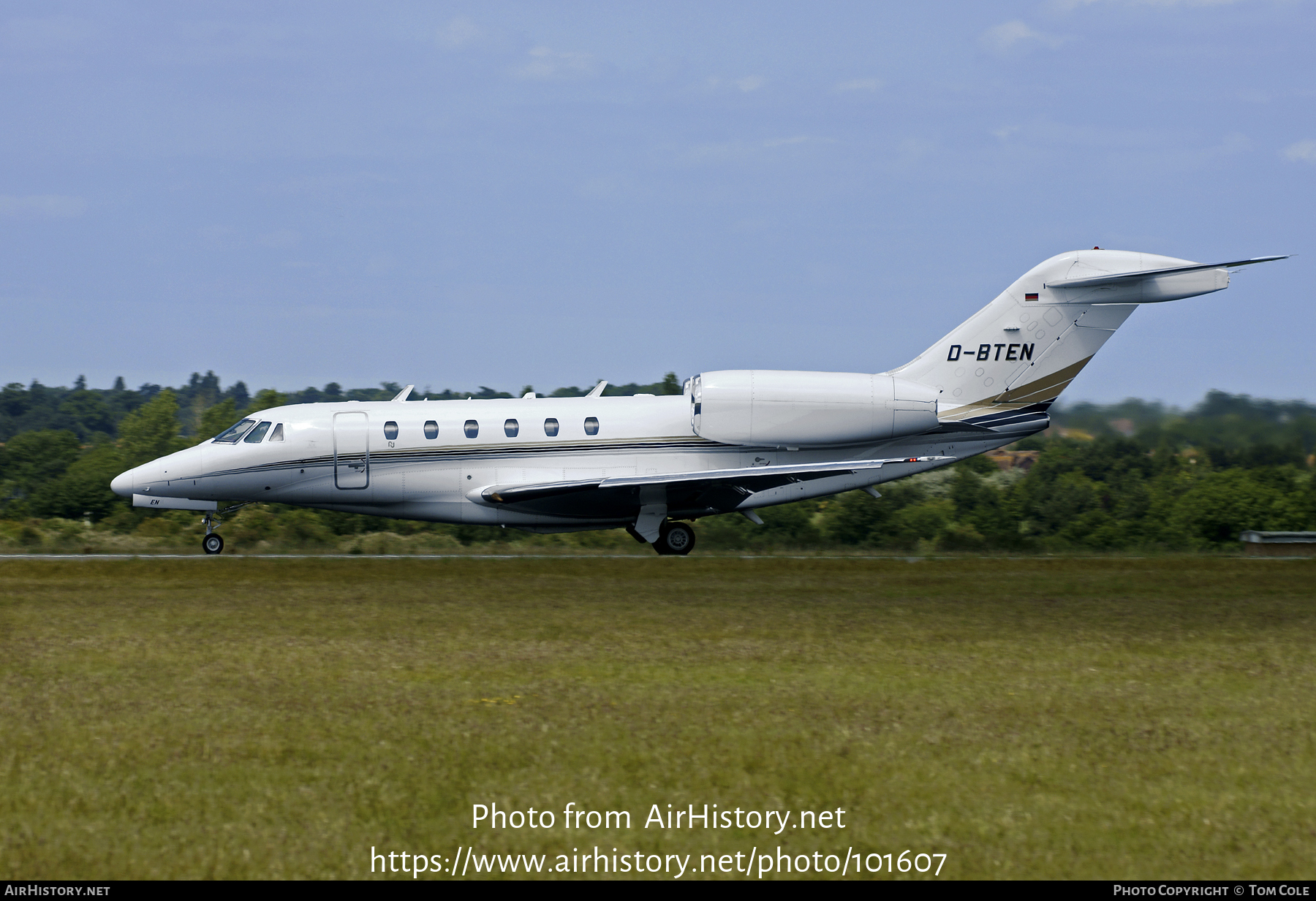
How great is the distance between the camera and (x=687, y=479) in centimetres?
2228

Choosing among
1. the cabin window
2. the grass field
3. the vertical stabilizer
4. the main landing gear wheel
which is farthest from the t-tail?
the cabin window

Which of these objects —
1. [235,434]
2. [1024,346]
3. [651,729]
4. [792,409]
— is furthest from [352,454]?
[651,729]

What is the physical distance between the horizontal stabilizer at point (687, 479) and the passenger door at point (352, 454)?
2.47 m

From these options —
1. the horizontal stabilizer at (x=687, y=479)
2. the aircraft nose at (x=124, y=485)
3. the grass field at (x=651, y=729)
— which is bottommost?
the grass field at (x=651, y=729)

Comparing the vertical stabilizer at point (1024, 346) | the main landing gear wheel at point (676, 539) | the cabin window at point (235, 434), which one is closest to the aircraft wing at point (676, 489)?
the main landing gear wheel at point (676, 539)

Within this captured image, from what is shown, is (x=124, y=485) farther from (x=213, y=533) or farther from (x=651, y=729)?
(x=651, y=729)

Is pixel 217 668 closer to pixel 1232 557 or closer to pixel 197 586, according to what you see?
pixel 197 586

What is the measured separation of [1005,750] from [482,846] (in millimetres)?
3982

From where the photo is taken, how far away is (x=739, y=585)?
61.6 ft

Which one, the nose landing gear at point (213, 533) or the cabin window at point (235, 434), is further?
the nose landing gear at point (213, 533)

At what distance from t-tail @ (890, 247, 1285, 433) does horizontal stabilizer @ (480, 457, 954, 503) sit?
194 cm

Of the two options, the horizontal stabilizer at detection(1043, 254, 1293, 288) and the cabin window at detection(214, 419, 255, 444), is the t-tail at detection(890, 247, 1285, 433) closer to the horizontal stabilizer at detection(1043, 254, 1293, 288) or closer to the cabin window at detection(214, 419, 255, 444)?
the horizontal stabilizer at detection(1043, 254, 1293, 288)

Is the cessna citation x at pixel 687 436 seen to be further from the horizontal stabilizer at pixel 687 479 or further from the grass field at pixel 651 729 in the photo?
the grass field at pixel 651 729

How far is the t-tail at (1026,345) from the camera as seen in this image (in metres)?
23.5
